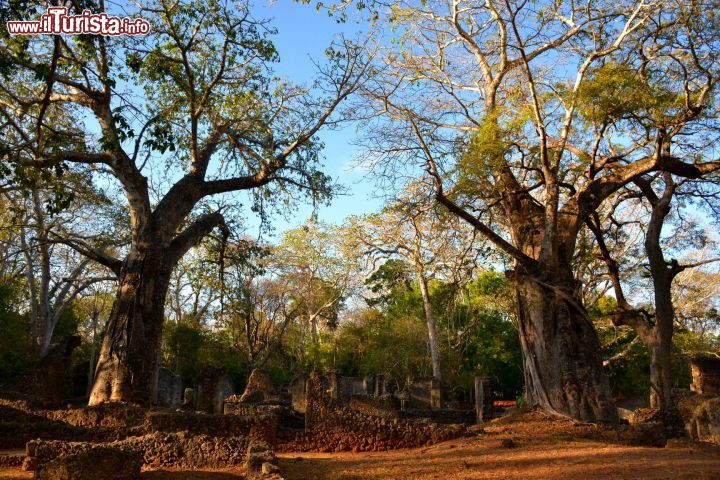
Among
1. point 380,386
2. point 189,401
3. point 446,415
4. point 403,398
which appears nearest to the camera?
point 446,415

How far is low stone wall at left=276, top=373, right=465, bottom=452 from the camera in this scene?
32.8 ft

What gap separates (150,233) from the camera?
12352 mm

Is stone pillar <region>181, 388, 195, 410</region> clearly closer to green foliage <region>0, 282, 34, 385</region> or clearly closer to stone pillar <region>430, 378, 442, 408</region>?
green foliage <region>0, 282, 34, 385</region>

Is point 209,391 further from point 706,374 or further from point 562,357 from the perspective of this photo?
point 706,374

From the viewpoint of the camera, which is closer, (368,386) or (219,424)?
(219,424)

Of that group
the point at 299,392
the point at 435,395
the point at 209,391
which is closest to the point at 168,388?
the point at 209,391

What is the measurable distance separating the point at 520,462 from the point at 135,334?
768cm

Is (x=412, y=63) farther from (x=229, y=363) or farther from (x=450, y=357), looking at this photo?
(x=229, y=363)

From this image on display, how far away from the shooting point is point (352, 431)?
10.4 meters

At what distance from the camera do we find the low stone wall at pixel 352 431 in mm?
9984

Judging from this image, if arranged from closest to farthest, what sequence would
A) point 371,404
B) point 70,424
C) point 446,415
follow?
point 70,424 → point 371,404 → point 446,415

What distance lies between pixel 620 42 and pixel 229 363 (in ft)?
83.3

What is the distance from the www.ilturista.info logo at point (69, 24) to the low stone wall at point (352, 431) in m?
6.67

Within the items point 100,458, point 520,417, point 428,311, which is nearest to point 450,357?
point 428,311
